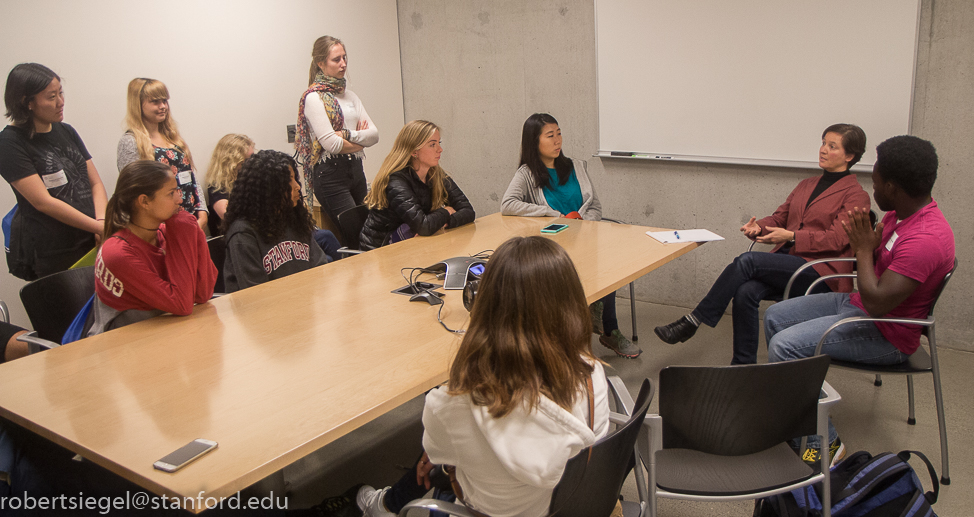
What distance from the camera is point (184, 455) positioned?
1.36 meters

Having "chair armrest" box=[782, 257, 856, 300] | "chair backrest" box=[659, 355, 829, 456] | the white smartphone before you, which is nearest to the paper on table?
"chair armrest" box=[782, 257, 856, 300]

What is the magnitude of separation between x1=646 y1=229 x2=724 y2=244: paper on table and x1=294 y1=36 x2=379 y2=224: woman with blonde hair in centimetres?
192

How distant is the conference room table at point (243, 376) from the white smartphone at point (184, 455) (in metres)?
0.02

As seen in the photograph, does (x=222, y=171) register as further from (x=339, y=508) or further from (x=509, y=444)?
(x=509, y=444)

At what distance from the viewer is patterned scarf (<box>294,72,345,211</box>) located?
13.1ft

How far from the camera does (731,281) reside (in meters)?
3.21

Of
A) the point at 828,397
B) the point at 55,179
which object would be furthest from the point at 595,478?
the point at 55,179

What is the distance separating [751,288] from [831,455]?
965mm

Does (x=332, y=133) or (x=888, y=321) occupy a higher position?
(x=332, y=133)

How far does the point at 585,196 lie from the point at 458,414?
Result: 105 inches

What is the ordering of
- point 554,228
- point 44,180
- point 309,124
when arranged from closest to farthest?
point 44,180
point 554,228
point 309,124

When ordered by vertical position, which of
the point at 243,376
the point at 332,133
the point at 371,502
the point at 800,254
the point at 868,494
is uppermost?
the point at 332,133

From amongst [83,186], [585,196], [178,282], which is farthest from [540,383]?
[83,186]

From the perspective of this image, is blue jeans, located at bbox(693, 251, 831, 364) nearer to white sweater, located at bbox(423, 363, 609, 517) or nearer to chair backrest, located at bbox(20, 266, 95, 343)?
white sweater, located at bbox(423, 363, 609, 517)
